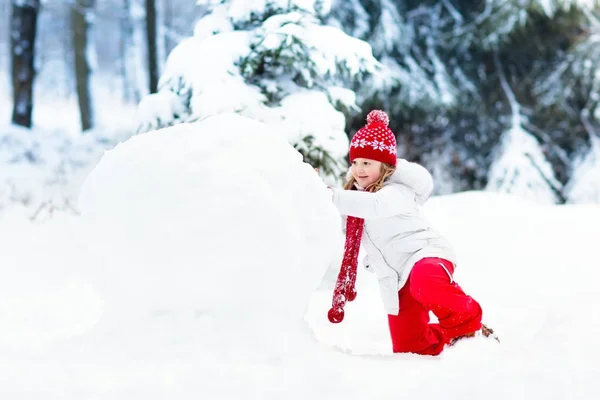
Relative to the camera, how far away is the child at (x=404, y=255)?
269cm

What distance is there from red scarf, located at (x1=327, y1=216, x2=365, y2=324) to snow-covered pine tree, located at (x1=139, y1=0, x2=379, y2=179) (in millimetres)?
1775

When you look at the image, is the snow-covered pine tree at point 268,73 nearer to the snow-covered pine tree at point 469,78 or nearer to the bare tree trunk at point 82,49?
the snow-covered pine tree at point 469,78

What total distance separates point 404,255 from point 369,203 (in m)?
0.42

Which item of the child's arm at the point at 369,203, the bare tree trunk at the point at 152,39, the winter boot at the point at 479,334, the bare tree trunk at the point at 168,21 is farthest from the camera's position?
the bare tree trunk at the point at 168,21

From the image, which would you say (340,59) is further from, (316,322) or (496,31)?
(496,31)

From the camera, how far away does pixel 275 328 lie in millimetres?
2035

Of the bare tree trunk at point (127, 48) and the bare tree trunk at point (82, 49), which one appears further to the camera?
the bare tree trunk at point (127, 48)

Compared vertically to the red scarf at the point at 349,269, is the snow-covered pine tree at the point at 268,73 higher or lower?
higher

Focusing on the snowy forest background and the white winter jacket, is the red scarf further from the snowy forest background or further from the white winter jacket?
Answer: the snowy forest background

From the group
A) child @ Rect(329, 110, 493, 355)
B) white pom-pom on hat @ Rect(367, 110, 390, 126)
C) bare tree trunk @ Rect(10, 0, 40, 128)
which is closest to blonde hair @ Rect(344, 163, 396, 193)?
child @ Rect(329, 110, 493, 355)

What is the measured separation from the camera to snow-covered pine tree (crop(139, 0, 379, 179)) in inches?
174

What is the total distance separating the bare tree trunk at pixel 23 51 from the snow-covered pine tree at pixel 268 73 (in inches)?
231

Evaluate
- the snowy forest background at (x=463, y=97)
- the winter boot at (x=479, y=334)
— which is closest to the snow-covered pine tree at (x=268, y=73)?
the snowy forest background at (x=463, y=97)

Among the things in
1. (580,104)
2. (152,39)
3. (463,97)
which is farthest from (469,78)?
(152,39)
